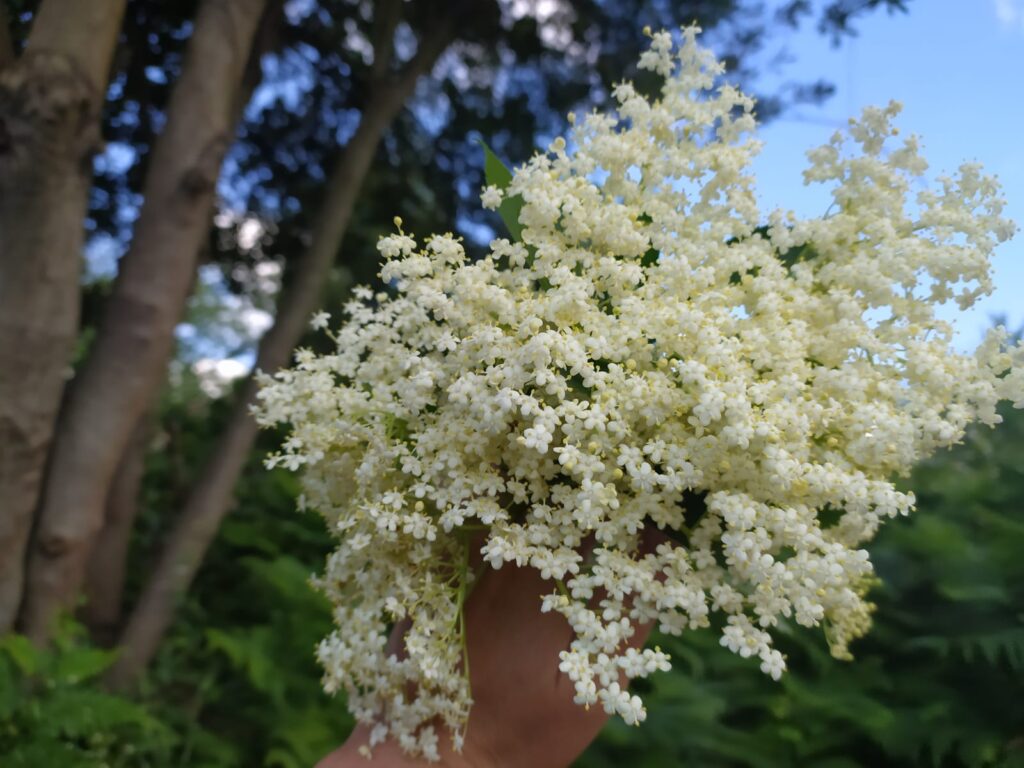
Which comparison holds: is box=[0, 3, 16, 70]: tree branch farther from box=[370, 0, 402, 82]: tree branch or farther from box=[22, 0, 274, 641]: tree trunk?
box=[370, 0, 402, 82]: tree branch

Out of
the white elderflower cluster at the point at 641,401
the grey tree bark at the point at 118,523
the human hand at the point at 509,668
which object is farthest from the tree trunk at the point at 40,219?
the human hand at the point at 509,668

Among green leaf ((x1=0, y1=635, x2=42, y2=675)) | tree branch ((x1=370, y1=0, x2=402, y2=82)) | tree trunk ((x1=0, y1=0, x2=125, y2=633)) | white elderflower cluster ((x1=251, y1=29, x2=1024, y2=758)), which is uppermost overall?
tree branch ((x1=370, y1=0, x2=402, y2=82))

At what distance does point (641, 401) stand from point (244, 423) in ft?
6.54

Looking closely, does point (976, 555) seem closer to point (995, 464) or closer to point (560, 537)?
point (995, 464)

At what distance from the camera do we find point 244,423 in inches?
99.5

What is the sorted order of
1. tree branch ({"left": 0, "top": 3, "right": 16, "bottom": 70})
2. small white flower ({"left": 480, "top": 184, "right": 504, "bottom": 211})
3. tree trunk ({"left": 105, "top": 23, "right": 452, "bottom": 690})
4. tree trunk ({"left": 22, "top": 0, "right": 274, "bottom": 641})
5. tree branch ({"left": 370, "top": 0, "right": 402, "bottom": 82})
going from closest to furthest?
small white flower ({"left": 480, "top": 184, "right": 504, "bottom": 211})
tree branch ({"left": 0, "top": 3, "right": 16, "bottom": 70})
tree trunk ({"left": 22, "top": 0, "right": 274, "bottom": 641})
tree trunk ({"left": 105, "top": 23, "right": 452, "bottom": 690})
tree branch ({"left": 370, "top": 0, "right": 402, "bottom": 82})

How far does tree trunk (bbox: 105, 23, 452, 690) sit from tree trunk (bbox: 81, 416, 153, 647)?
0.13 metres

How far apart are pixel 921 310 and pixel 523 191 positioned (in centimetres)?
43

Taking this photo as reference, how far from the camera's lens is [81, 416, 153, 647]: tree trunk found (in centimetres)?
244

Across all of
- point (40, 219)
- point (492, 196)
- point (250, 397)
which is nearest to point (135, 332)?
point (40, 219)

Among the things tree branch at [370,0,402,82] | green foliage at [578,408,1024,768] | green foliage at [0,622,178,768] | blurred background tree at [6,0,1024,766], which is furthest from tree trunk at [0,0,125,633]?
green foliage at [578,408,1024,768]

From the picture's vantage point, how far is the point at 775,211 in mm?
923

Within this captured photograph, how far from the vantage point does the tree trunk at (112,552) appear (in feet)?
7.99

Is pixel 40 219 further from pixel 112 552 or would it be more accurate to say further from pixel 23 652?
pixel 112 552
